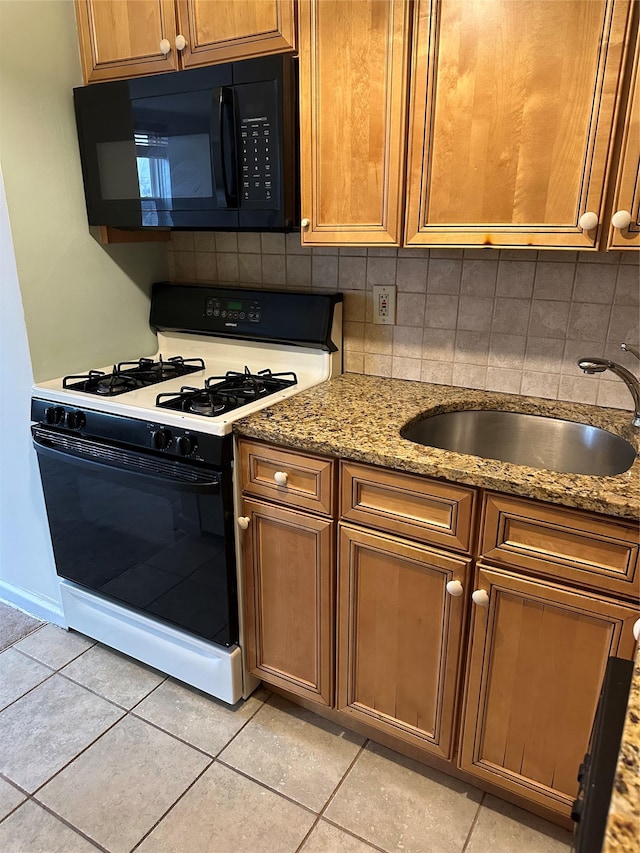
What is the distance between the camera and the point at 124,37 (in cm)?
176

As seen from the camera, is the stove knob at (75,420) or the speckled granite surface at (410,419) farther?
the stove knob at (75,420)

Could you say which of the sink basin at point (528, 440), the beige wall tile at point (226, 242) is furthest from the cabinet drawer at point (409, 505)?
the beige wall tile at point (226, 242)

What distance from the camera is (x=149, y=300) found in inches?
90.1

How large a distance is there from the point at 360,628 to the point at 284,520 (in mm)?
354

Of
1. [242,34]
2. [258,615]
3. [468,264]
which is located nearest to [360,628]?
[258,615]

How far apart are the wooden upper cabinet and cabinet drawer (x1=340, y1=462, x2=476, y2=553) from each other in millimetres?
1151

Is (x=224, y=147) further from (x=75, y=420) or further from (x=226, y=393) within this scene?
(x=75, y=420)

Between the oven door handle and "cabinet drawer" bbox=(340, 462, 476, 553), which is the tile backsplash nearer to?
"cabinet drawer" bbox=(340, 462, 476, 553)

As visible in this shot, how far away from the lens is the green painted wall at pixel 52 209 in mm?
1737

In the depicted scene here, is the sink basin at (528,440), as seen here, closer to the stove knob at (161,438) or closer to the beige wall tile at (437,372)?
the beige wall tile at (437,372)

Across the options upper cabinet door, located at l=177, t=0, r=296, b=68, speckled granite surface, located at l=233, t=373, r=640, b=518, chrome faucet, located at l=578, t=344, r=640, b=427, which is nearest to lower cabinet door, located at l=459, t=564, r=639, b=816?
speckled granite surface, located at l=233, t=373, r=640, b=518

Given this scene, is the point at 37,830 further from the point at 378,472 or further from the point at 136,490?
the point at 378,472

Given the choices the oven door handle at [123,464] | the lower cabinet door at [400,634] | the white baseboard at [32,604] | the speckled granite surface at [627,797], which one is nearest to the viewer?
the speckled granite surface at [627,797]

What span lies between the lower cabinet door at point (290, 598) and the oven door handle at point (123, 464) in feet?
0.50
